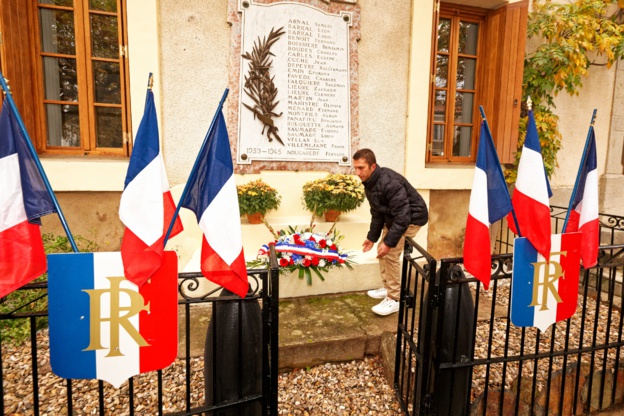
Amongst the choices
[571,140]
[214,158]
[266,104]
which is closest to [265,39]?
[266,104]

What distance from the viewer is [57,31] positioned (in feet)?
13.0

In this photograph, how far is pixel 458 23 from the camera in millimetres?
5051

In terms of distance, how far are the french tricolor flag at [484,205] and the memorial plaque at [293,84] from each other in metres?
2.76

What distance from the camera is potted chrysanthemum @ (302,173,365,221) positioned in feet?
13.2

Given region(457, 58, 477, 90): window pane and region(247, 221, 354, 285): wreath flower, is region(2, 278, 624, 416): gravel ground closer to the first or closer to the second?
region(247, 221, 354, 285): wreath flower

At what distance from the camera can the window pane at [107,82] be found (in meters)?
4.10

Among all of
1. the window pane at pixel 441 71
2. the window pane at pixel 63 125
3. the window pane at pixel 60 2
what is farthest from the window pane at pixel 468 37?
the window pane at pixel 63 125

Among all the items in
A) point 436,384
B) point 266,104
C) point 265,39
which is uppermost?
point 265,39

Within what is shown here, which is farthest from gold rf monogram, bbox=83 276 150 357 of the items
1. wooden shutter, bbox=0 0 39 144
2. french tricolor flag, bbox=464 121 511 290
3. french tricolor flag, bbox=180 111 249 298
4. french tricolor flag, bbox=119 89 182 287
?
wooden shutter, bbox=0 0 39 144

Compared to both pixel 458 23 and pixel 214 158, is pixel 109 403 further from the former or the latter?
pixel 458 23

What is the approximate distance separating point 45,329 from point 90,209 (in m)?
1.39

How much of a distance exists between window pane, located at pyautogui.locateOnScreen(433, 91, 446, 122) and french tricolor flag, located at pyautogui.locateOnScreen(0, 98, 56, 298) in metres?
4.87

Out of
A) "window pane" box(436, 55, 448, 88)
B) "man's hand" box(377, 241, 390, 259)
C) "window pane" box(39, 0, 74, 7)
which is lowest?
"man's hand" box(377, 241, 390, 259)

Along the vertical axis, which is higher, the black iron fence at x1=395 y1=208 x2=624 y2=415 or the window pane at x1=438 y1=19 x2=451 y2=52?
the window pane at x1=438 y1=19 x2=451 y2=52
